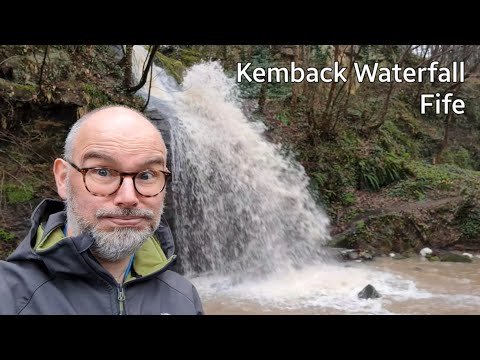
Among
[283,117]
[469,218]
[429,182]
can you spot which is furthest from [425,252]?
[283,117]

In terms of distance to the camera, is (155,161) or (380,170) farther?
(380,170)

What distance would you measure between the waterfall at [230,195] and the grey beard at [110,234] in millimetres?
5578

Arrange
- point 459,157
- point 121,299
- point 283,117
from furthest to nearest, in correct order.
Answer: point 459,157 < point 283,117 < point 121,299

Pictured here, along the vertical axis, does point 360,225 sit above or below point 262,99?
below

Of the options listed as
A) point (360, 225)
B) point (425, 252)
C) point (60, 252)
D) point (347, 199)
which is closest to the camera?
point (60, 252)

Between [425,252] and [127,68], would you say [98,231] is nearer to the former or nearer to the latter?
[127,68]

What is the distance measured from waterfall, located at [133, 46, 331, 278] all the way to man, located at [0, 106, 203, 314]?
218 inches

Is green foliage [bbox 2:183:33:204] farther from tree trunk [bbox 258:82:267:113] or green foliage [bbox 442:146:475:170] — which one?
green foliage [bbox 442:146:475:170]

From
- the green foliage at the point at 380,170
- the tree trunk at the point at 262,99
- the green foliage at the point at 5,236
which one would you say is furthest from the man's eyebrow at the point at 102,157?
the green foliage at the point at 380,170

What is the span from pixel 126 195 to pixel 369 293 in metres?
5.72

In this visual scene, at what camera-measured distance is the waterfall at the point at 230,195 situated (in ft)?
24.5

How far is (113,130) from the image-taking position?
56.1 inches

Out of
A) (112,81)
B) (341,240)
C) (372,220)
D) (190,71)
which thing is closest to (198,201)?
(112,81)

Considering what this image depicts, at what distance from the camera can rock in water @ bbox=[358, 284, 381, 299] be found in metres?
6.24
